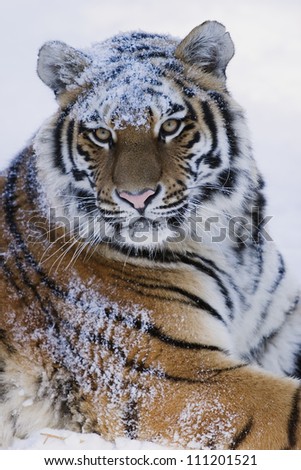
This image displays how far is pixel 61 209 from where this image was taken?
101 inches

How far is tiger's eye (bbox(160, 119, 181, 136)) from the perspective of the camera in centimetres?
241

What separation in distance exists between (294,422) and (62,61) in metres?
1.38

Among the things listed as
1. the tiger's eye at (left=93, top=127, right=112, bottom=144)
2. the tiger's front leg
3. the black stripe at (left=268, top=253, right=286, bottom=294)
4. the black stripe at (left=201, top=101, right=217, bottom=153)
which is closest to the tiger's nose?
the tiger's eye at (left=93, top=127, right=112, bottom=144)

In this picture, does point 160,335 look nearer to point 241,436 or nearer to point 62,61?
point 241,436

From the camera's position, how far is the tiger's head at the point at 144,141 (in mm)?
2367

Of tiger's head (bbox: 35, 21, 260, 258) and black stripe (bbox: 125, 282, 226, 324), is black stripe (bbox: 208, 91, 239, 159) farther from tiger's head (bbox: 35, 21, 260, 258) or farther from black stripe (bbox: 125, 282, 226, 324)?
black stripe (bbox: 125, 282, 226, 324)

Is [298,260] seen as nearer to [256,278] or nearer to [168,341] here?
[256,278]

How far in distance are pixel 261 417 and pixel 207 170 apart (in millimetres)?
822

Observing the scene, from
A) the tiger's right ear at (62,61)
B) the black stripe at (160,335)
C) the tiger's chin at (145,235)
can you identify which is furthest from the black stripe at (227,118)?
the black stripe at (160,335)

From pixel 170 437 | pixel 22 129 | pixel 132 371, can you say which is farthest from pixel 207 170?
pixel 22 129

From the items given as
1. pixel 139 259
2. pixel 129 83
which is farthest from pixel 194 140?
pixel 139 259

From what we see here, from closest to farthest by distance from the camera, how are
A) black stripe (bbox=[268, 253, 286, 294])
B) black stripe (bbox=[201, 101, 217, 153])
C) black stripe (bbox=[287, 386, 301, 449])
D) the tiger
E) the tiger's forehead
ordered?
1. black stripe (bbox=[287, 386, 301, 449])
2. the tiger
3. the tiger's forehead
4. black stripe (bbox=[201, 101, 217, 153])
5. black stripe (bbox=[268, 253, 286, 294])

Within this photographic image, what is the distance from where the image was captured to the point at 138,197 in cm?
229

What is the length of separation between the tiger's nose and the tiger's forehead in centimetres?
22
